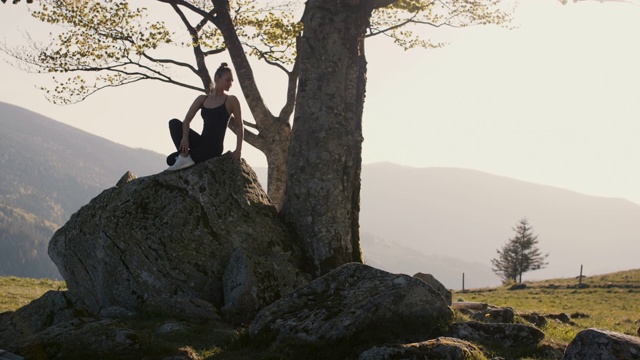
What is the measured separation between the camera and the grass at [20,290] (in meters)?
24.6

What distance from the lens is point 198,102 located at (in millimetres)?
16344

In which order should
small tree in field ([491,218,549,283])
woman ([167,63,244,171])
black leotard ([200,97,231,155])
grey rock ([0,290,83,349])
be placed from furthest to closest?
small tree in field ([491,218,549,283]) < black leotard ([200,97,231,155]) < woman ([167,63,244,171]) < grey rock ([0,290,83,349])

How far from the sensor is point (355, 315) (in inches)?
410

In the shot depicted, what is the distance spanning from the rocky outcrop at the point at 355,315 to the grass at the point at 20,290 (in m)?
16.2

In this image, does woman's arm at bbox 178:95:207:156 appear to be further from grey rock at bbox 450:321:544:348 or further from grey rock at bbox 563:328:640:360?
grey rock at bbox 563:328:640:360

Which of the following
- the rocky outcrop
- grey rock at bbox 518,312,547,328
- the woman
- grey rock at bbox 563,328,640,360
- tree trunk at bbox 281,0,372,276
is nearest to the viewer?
grey rock at bbox 563,328,640,360

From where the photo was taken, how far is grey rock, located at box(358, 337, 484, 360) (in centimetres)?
880

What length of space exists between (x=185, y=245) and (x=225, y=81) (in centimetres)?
439

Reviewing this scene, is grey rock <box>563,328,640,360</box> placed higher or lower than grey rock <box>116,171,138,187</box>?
lower

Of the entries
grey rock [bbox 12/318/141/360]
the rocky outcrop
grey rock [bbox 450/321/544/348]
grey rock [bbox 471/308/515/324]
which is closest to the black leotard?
the rocky outcrop

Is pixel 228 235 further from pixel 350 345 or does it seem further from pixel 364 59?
pixel 364 59

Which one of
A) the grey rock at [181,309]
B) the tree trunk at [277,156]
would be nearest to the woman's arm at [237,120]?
the grey rock at [181,309]

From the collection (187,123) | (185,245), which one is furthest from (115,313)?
(187,123)

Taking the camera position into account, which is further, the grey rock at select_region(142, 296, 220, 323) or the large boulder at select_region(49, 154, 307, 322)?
→ the large boulder at select_region(49, 154, 307, 322)
